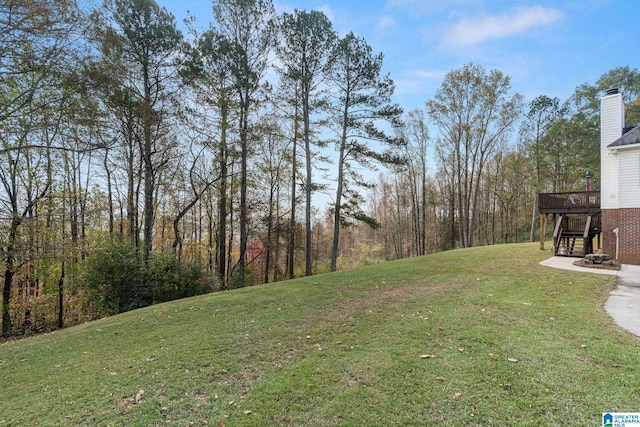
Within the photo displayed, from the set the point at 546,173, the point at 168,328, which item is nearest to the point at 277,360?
the point at 168,328

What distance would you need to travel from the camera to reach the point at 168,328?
5.02 m

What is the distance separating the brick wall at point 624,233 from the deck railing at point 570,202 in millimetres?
1112

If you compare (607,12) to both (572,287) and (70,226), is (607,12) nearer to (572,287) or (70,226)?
(572,287)

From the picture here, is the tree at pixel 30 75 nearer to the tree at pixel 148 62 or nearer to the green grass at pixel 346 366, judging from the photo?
the tree at pixel 148 62

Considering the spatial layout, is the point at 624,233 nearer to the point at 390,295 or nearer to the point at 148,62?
the point at 390,295

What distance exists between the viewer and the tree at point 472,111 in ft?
60.0

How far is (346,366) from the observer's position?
316 cm

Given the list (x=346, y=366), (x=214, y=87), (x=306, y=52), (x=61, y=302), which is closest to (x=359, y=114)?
→ (x=306, y=52)

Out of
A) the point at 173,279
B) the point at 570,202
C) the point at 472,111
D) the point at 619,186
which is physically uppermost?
the point at 472,111

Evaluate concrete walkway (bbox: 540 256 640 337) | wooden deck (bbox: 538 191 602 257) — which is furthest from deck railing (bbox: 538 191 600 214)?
concrete walkway (bbox: 540 256 640 337)

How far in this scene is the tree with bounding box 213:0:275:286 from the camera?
1197 centimetres

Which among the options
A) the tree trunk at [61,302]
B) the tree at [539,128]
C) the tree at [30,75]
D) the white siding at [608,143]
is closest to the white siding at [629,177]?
→ the white siding at [608,143]

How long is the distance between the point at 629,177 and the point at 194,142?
54.3ft

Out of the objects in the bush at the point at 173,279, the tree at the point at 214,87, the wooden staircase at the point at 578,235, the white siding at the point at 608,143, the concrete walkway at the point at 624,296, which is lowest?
the bush at the point at 173,279
